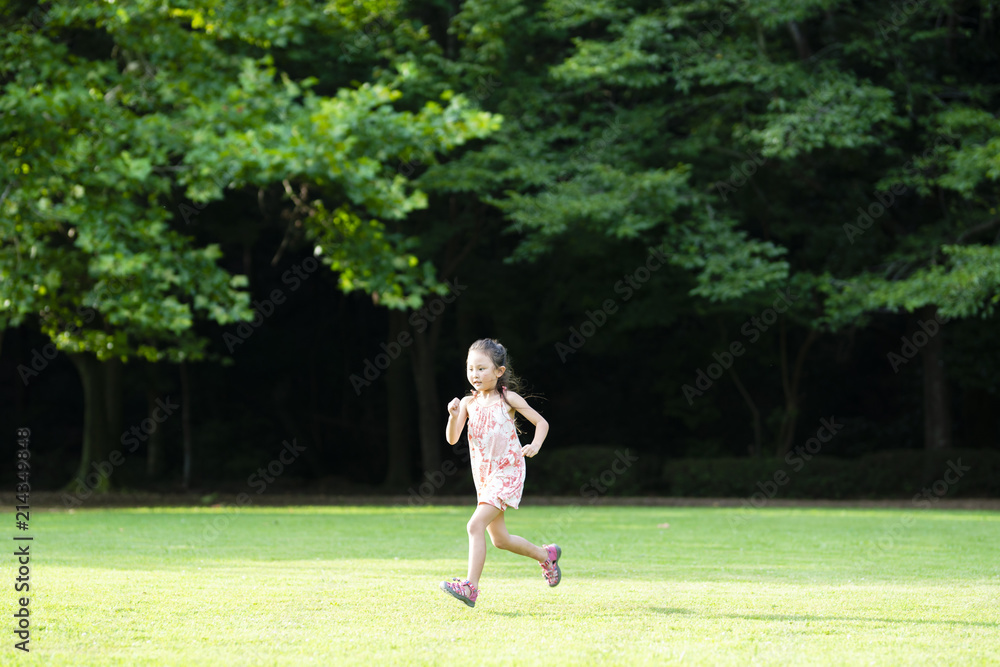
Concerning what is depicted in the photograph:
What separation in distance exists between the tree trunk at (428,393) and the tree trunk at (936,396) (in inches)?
429

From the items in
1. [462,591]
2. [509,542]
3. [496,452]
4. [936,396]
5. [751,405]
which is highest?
[936,396]

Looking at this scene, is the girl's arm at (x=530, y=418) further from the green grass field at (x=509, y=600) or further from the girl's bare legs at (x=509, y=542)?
the green grass field at (x=509, y=600)

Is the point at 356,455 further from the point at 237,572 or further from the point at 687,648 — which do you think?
the point at 687,648

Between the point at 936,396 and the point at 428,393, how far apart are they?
36.8 ft

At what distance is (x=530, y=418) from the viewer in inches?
273

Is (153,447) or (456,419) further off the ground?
(456,419)

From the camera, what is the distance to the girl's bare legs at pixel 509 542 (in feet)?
23.2

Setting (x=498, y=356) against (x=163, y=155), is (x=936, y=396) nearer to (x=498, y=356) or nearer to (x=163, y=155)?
(x=163, y=155)

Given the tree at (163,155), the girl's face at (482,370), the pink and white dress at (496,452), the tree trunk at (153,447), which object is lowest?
the tree trunk at (153,447)

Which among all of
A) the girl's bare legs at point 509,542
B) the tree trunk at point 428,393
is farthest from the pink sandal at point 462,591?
the tree trunk at point 428,393

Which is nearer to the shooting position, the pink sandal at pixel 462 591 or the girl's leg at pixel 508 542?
the pink sandal at pixel 462 591

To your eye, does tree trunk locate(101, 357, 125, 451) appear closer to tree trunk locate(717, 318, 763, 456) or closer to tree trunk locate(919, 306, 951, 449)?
tree trunk locate(717, 318, 763, 456)

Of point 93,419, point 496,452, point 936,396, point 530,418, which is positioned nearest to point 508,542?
point 496,452

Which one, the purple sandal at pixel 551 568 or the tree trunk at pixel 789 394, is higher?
the tree trunk at pixel 789 394
